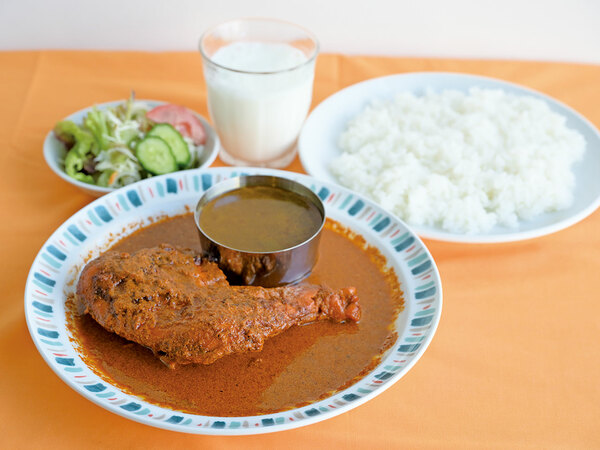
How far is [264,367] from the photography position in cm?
251

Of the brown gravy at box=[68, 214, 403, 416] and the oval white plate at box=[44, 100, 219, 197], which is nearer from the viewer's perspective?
the brown gravy at box=[68, 214, 403, 416]

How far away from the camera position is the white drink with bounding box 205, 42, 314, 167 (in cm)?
373

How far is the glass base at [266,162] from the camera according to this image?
4117mm

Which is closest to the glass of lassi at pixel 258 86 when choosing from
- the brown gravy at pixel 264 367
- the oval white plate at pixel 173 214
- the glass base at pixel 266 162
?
the glass base at pixel 266 162

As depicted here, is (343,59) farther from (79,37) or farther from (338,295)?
(338,295)

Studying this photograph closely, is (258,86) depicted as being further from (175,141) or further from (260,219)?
(260,219)

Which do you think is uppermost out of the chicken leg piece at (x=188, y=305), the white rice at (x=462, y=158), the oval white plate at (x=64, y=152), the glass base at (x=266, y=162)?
the chicken leg piece at (x=188, y=305)

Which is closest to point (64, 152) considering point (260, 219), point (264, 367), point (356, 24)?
point (260, 219)

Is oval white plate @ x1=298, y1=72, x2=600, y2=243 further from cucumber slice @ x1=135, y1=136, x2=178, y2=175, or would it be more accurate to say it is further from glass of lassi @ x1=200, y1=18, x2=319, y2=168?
cucumber slice @ x1=135, y1=136, x2=178, y2=175

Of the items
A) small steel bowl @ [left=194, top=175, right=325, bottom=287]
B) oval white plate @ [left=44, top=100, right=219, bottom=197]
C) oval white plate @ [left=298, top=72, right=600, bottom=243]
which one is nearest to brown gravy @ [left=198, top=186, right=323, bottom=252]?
small steel bowl @ [left=194, top=175, right=325, bottom=287]

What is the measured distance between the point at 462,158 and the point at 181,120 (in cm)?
184

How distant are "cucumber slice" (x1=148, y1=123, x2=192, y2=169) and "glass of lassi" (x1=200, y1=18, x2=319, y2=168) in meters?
0.33

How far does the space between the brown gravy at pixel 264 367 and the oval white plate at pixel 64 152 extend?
1.04m

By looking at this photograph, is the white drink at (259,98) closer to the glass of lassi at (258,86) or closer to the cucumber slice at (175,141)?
the glass of lassi at (258,86)
